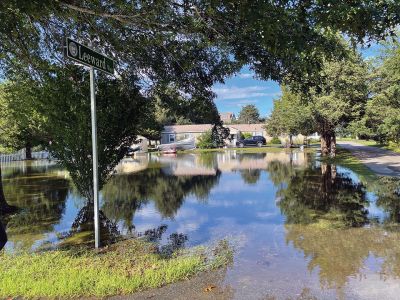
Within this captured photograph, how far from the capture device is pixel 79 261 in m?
5.98

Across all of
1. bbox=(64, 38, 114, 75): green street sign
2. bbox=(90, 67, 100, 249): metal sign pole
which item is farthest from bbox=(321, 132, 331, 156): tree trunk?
bbox=(90, 67, 100, 249): metal sign pole

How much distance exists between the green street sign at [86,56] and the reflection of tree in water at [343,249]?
434 cm

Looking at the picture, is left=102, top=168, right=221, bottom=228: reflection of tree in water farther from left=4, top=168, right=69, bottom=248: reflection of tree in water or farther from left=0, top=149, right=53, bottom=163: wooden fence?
left=0, top=149, right=53, bottom=163: wooden fence

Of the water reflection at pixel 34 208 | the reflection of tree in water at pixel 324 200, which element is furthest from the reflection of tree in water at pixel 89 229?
the reflection of tree in water at pixel 324 200

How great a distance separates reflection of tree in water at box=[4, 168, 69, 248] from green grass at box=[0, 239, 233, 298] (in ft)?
5.02

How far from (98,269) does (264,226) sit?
4136 mm

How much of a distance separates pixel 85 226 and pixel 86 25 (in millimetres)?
4269

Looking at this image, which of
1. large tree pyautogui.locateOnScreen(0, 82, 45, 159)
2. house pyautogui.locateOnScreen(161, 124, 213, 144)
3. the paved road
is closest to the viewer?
large tree pyautogui.locateOnScreen(0, 82, 45, 159)

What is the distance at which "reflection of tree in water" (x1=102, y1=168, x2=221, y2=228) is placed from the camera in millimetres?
11086

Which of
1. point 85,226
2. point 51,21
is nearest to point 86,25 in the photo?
point 51,21

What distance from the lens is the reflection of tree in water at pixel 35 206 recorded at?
8.80m

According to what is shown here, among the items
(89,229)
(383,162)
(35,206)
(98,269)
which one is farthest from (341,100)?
(98,269)

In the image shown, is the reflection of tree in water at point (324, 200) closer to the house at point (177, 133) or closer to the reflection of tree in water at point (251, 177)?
the reflection of tree in water at point (251, 177)

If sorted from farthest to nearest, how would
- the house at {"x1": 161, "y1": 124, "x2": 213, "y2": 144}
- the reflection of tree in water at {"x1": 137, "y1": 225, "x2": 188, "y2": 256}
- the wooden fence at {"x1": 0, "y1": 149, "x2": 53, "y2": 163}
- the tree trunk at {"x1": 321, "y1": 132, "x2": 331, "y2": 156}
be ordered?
the house at {"x1": 161, "y1": 124, "x2": 213, "y2": 144} < the wooden fence at {"x1": 0, "y1": 149, "x2": 53, "y2": 163} < the tree trunk at {"x1": 321, "y1": 132, "x2": 331, "y2": 156} < the reflection of tree in water at {"x1": 137, "y1": 225, "x2": 188, "y2": 256}
